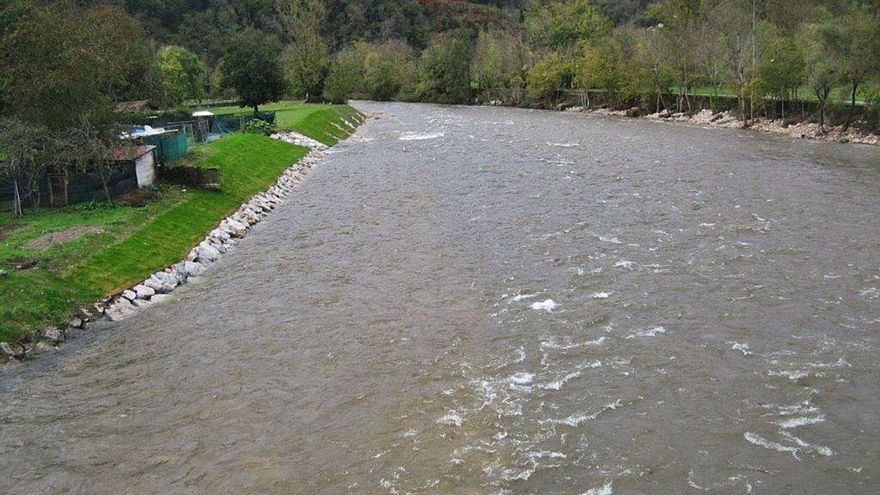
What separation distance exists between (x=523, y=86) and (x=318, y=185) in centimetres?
7335

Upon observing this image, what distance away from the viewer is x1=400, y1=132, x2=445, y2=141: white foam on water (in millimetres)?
66137

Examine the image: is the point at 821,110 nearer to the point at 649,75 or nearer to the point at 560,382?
the point at 649,75

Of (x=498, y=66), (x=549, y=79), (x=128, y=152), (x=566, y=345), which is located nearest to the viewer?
(x=566, y=345)

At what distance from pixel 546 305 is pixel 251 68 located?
57.7 meters

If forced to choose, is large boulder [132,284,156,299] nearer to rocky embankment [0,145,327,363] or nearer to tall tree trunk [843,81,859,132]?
rocky embankment [0,145,327,363]

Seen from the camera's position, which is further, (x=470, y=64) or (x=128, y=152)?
(x=470, y=64)

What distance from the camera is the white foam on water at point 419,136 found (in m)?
66.1

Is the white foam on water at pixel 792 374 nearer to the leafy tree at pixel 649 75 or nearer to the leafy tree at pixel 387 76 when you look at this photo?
the leafy tree at pixel 649 75

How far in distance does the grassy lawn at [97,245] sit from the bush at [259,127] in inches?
587

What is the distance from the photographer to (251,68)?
232 feet

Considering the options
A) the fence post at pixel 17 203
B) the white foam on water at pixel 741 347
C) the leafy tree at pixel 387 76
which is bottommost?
the white foam on water at pixel 741 347

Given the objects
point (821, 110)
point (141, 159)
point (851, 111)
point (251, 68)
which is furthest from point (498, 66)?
point (141, 159)

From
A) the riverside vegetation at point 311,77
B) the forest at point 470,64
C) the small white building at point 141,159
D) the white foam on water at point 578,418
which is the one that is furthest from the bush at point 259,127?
the white foam on water at point 578,418

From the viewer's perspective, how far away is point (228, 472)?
13305 mm
